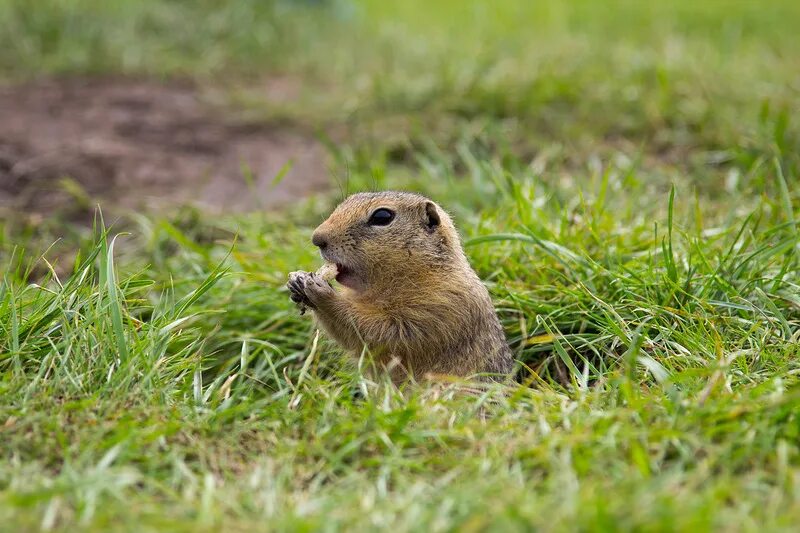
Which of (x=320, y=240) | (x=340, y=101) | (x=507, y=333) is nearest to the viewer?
(x=320, y=240)

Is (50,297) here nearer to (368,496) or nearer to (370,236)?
(370,236)

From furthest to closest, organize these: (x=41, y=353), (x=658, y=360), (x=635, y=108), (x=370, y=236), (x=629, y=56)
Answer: (x=629, y=56) → (x=635, y=108) → (x=370, y=236) → (x=658, y=360) → (x=41, y=353)

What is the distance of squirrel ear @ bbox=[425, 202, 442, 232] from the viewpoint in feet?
13.5

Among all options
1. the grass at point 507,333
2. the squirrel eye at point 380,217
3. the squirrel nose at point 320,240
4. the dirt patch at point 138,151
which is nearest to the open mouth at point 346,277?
the squirrel nose at point 320,240

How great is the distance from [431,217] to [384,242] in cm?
27

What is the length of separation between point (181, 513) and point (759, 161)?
415cm

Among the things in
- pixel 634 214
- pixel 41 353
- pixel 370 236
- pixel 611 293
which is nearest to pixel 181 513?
pixel 41 353

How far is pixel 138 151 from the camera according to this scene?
6.86m

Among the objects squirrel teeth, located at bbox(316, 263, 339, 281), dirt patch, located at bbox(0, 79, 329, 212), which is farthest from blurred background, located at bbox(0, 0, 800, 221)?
squirrel teeth, located at bbox(316, 263, 339, 281)

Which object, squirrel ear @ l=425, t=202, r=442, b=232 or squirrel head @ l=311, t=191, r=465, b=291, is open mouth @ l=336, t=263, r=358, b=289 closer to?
squirrel head @ l=311, t=191, r=465, b=291

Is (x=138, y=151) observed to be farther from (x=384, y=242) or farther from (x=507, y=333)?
(x=507, y=333)

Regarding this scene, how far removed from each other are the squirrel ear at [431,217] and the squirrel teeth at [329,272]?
44cm

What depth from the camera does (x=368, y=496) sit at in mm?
2607

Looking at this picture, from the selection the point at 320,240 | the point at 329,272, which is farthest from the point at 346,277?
the point at 320,240
